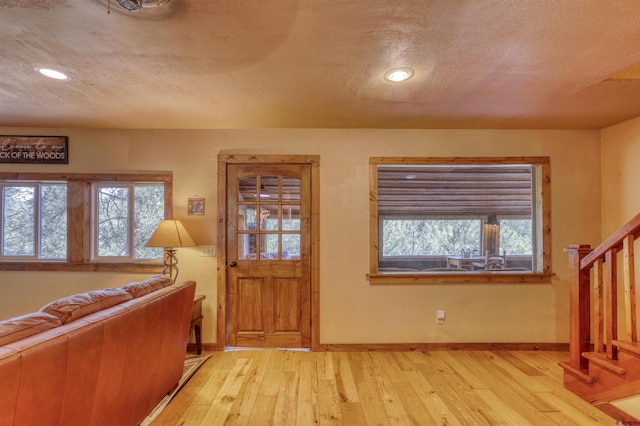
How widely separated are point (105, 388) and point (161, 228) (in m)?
1.72

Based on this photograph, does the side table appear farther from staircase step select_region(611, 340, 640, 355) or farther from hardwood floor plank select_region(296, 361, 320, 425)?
staircase step select_region(611, 340, 640, 355)

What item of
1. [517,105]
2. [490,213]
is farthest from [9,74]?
[490,213]

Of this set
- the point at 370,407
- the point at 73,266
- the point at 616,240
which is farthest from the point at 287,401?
the point at 73,266

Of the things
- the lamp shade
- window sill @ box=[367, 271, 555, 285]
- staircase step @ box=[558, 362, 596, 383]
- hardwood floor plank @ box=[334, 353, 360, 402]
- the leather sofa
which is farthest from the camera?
window sill @ box=[367, 271, 555, 285]

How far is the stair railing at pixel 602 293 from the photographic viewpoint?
2033 mm

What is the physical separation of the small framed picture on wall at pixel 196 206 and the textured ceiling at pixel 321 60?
0.87 m

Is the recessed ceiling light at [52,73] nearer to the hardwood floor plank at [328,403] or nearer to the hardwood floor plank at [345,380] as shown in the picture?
the hardwood floor plank at [328,403]

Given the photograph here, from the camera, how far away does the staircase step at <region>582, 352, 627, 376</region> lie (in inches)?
80.8

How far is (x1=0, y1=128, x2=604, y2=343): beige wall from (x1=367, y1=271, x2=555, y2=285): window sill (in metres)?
0.07

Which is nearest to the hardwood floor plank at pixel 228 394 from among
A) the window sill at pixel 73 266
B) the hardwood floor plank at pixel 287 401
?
the hardwood floor plank at pixel 287 401

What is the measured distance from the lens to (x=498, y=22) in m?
1.52

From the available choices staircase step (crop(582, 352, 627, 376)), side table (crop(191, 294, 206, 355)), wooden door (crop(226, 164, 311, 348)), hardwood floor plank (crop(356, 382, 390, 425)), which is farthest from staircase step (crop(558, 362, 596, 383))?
side table (crop(191, 294, 206, 355))

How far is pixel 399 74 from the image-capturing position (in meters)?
2.07

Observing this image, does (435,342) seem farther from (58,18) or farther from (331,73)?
(58,18)
